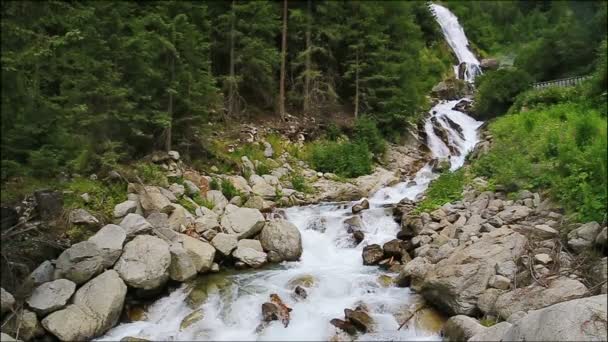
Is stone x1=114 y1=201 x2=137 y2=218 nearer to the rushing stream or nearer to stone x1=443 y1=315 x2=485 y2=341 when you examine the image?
the rushing stream

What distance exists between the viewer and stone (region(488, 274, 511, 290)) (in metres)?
7.64

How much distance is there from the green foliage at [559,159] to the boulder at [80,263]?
889 centimetres

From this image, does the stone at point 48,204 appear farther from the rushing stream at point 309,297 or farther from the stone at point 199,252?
the rushing stream at point 309,297

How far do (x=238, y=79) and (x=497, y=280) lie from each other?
13514 mm

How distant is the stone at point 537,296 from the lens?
6.79 meters

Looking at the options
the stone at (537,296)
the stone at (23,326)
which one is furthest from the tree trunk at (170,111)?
the stone at (537,296)

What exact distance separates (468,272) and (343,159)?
34.3 ft

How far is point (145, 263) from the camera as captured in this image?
877 centimetres

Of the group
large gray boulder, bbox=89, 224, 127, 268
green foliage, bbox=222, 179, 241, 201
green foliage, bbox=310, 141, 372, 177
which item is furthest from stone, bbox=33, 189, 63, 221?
green foliage, bbox=310, 141, 372, 177

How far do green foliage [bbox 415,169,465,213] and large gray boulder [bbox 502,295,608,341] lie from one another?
6.48 meters

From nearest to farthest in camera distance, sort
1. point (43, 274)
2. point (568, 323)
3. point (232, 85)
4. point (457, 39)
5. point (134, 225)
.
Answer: point (568, 323) → point (43, 274) → point (134, 225) → point (232, 85) → point (457, 39)

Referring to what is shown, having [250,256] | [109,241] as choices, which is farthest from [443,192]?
[109,241]

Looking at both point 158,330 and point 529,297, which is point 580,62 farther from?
point 158,330

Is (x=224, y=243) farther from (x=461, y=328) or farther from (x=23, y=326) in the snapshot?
(x=461, y=328)
